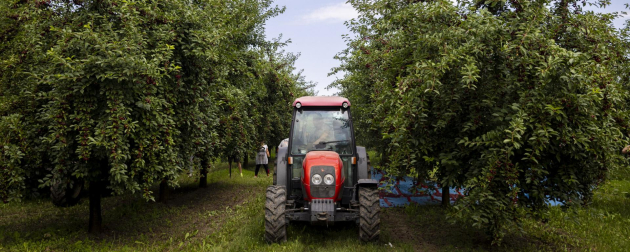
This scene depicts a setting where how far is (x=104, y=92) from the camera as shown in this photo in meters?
6.31

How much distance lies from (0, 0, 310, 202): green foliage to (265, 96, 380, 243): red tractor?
6.83ft

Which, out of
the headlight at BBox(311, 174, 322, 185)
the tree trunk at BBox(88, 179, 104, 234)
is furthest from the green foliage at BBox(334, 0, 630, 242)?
the tree trunk at BBox(88, 179, 104, 234)

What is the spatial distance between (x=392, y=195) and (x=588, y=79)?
729cm

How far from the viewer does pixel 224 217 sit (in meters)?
9.09

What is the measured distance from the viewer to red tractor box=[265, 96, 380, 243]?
20.8 ft

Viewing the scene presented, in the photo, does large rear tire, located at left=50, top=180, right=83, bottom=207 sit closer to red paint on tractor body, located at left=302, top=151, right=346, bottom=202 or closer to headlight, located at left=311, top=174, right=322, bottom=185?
red paint on tractor body, located at left=302, top=151, right=346, bottom=202

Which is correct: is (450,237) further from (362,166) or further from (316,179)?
(316,179)

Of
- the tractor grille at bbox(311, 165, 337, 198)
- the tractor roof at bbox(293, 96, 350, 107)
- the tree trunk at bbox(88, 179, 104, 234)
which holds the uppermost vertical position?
the tractor roof at bbox(293, 96, 350, 107)

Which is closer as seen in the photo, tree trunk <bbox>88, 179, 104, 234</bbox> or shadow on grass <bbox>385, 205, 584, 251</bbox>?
shadow on grass <bbox>385, 205, 584, 251</bbox>

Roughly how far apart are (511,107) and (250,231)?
4.88 metres

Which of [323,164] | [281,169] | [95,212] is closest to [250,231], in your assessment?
[281,169]

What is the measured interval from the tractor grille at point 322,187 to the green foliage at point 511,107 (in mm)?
1060

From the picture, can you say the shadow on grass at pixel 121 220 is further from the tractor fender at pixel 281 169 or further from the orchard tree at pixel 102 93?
the tractor fender at pixel 281 169

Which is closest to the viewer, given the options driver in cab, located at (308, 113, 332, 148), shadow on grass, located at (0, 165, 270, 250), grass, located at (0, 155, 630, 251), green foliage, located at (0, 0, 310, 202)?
green foliage, located at (0, 0, 310, 202)
